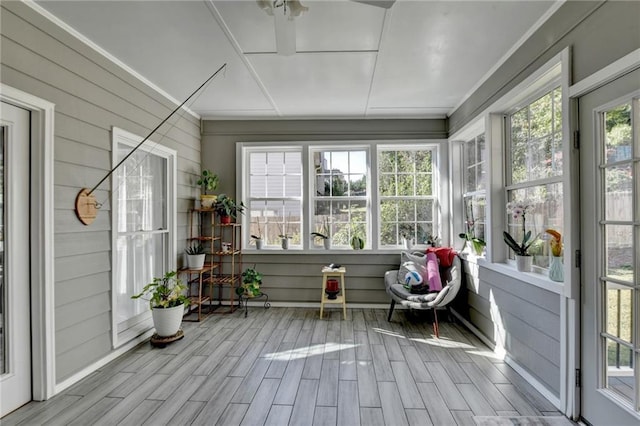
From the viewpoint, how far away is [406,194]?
14.2 ft

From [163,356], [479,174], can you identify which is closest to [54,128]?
[163,356]

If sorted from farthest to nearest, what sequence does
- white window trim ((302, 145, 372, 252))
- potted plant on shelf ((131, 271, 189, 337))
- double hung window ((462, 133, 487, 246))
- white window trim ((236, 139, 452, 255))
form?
1. white window trim ((302, 145, 372, 252))
2. white window trim ((236, 139, 452, 255))
3. double hung window ((462, 133, 487, 246))
4. potted plant on shelf ((131, 271, 189, 337))

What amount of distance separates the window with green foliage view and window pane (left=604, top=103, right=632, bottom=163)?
2.60 metres

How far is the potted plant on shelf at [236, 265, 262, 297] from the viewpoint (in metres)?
3.95

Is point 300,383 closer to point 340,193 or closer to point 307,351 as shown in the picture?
point 307,351

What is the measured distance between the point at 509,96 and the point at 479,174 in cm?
109

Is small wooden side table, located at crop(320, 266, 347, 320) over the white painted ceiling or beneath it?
beneath

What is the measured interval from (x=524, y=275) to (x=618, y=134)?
3.83 ft

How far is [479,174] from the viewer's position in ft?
11.5

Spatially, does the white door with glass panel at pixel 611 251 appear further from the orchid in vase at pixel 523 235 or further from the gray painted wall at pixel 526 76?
the orchid in vase at pixel 523 235

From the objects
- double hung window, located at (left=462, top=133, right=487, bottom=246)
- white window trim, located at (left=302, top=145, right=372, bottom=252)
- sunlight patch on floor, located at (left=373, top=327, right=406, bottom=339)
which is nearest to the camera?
sunlight patch on floor, located at (left=373, top=327, right=406, bottom=339)

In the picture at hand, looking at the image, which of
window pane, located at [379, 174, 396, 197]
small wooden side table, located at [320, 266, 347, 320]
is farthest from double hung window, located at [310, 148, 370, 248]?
small wooden side table, located at [320, 266, 347, 320]

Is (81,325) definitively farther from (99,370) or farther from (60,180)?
(60,180)

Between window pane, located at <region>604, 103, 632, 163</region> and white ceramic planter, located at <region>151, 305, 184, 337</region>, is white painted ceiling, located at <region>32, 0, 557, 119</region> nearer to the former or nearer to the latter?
window pane, located at <region>604, 103, 632, 163</region>
